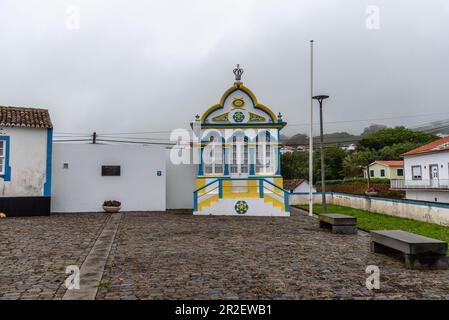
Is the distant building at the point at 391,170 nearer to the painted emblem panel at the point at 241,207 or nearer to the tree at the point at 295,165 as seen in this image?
the tree at the point at 295,165

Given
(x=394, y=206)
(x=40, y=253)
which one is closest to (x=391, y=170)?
(x=394, y=206)

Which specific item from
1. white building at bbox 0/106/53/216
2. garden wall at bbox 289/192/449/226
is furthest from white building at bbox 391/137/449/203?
white building at bbox 0/106/53/216

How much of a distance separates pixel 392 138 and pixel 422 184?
48.6m

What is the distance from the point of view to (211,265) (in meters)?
6.73

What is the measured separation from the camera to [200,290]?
517cm

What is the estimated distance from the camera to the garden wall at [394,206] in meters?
14.5

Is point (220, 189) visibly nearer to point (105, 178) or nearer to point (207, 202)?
point (207, 202)

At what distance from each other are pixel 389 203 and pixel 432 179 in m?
13.5

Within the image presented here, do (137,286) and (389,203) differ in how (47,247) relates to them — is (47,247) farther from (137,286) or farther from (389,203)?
(389,203)

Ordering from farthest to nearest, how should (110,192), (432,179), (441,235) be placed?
1. (432,179)
2. (110,192)
3. (441,235)

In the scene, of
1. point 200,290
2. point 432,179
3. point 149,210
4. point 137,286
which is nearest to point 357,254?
point 200,290

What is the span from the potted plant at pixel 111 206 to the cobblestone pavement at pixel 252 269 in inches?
250

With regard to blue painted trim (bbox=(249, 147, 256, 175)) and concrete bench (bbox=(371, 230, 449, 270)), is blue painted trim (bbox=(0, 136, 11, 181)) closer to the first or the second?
blue painted trim (bbox=(249, 147, 256, 175))

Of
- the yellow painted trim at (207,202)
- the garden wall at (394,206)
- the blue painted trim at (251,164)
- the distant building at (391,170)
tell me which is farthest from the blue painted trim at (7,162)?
the distant building at (391,170)
